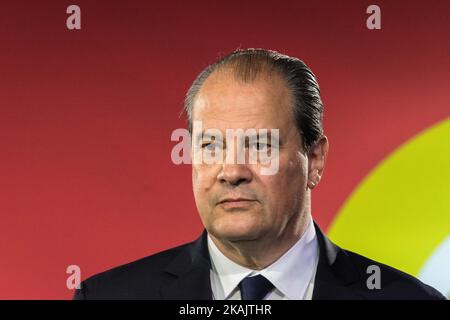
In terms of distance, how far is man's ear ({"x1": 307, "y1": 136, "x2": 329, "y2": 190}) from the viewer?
1214 mm

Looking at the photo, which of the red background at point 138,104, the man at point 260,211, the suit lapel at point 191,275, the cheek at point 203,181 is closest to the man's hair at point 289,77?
the man at point 260,211

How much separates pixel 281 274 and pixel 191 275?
154 mm

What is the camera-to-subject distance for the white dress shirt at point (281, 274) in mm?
1176

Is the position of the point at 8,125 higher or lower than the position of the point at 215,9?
lower

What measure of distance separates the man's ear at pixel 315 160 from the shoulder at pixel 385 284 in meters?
0.14

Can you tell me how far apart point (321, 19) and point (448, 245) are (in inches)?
23.6

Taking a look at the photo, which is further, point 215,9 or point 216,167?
point 215,9

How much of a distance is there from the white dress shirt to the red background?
1.15ft

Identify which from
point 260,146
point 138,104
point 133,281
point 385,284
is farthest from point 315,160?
point 138,104

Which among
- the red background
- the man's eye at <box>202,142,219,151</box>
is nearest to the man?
the man's eye at <box>202,142,219,151</box>

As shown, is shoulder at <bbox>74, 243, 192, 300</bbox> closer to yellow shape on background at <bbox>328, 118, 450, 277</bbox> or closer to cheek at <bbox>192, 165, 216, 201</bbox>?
cheek at <bbox>192, 165, 216, 201</bbox>

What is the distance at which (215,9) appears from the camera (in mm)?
1604
